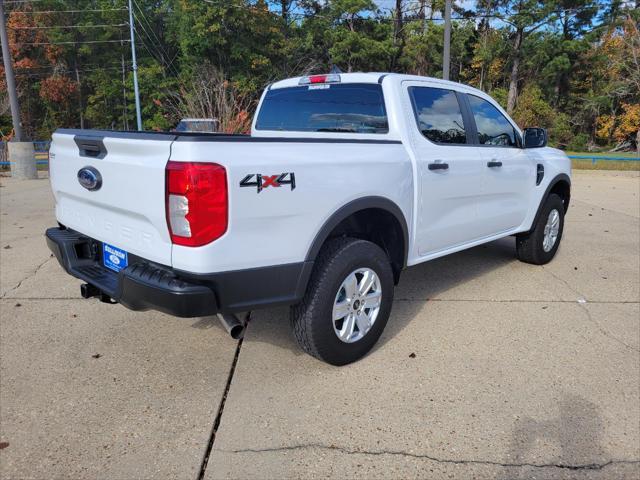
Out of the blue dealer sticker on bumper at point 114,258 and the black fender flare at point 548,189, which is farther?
the black fender flare at point 548,189

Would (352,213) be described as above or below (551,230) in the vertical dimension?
above

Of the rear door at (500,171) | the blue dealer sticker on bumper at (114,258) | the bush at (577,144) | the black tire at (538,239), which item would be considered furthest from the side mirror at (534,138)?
the bush at (577,144)

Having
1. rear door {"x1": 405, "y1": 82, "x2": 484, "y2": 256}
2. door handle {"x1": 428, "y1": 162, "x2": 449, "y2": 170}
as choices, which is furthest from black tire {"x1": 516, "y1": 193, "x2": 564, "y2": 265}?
door handle {"x1": 428, "y1": 162, "x2": 449, "y2": 170}

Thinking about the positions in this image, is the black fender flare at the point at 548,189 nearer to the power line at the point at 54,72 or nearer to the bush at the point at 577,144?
the bush at the point at 577,144

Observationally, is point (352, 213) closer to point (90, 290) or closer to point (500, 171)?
point (90, 290)

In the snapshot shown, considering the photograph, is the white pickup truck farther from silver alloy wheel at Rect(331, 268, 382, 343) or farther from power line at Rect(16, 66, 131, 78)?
power line at Rect(16, 66, 131, 78)

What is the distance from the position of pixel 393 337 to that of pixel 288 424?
130 centimetres

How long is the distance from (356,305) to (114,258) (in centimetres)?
148

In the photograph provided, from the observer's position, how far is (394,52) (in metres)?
36.5

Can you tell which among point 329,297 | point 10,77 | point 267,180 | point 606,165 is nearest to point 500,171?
point 329,297

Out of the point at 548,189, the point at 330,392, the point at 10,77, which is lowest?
the point at 330,392

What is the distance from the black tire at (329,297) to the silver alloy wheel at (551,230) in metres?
3.06

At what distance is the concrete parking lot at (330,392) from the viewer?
2402 mm

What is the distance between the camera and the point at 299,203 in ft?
8.66
